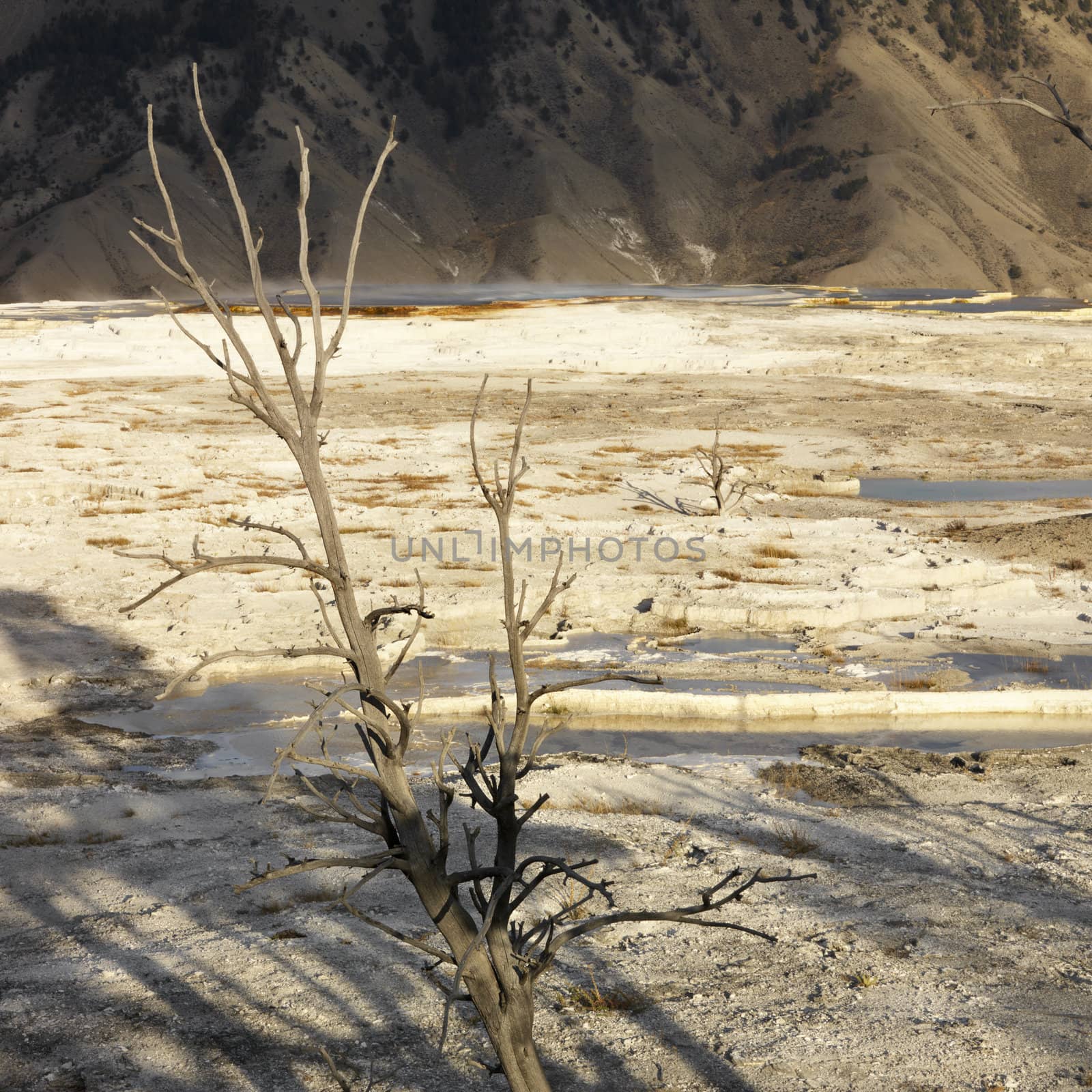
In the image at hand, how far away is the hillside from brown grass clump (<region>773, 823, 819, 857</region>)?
93028 mm

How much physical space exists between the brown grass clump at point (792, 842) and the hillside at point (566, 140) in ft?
305

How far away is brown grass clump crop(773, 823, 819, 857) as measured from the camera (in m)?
7.80

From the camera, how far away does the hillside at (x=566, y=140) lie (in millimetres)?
104688

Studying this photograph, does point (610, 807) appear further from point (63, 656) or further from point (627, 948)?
point (63, 656)

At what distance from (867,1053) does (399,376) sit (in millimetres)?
32443

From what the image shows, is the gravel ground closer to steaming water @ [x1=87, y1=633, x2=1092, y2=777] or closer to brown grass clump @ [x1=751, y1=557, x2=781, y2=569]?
steaming water @ [x1=87, y1=633, x2=1092, y2=777]

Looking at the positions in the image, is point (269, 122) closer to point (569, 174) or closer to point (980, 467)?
point (569, 174)

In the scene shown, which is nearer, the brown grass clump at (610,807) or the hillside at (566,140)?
the brown grass clump at (610,807)

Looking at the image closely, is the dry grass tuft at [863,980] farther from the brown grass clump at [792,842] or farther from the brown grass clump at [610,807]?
the brown grass clump at [610,807]

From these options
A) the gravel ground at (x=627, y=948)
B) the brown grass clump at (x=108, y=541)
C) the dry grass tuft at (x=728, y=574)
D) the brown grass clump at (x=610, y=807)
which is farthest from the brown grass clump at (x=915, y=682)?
the brown grass clump at (x=108, y=541)

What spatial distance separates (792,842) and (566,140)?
395ft

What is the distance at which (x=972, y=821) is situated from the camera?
8.42 meters

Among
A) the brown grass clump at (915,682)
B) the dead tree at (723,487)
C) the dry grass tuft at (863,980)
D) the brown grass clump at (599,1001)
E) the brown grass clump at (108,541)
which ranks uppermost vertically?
the brown grass clump at (108,541)

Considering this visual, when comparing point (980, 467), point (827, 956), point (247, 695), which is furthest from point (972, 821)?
point (980, 467)
